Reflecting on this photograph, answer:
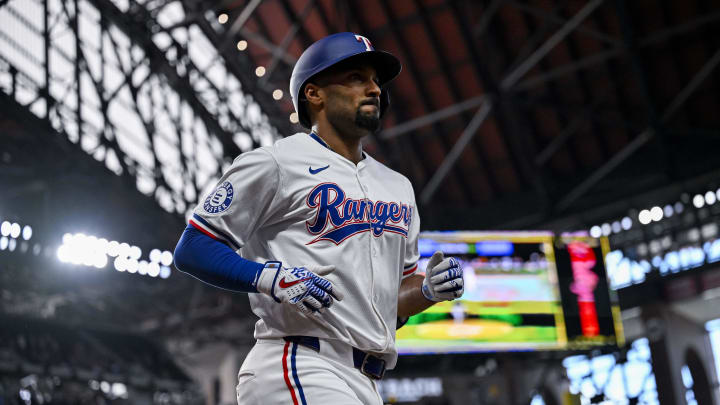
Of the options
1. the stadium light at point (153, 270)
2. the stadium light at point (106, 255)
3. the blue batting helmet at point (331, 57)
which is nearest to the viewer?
the blue batting helmet at point (331, 57)

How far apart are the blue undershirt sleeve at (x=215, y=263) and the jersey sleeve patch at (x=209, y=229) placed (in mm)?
11

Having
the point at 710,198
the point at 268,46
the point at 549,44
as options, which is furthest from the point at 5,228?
the point at 710,198

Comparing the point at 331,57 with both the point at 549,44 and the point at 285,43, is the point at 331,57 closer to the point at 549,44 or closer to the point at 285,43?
the point at 549,44

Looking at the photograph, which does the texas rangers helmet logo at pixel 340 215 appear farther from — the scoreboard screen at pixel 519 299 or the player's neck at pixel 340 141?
the scoreboard screen at pixel 519 299

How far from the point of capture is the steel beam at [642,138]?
1235 cm

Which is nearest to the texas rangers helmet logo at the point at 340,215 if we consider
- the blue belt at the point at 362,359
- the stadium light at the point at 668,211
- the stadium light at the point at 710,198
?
the blue belt at the point at 362,359

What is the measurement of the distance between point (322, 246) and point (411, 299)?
388mm

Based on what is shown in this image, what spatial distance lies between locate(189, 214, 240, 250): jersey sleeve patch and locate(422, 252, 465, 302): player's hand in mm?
587

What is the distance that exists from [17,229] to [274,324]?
29.4ft

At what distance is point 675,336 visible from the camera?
54.2ft

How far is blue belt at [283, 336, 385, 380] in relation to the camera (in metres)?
2.15

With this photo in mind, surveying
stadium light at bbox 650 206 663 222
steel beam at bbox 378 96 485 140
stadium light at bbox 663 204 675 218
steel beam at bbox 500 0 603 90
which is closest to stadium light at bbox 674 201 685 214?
stadium light at bbox 663 204 675 218

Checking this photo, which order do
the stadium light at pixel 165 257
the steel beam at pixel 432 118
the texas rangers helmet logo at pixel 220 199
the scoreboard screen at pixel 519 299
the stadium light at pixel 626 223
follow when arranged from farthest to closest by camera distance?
the stadium light at pixel 626 223
the steel beam at pixel 432 118
the stadium light at pixel 165 257
the scoreboard screen at pixel 519 299
the texas rangers helmet logo at pixel 220 199

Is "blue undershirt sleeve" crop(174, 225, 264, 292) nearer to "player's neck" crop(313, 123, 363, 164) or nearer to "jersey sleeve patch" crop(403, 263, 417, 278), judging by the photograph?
"player's neck" crop(313, 123, 363, 164)
